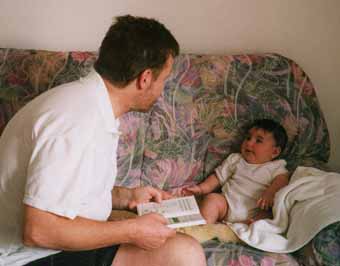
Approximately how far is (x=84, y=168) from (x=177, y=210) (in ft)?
1.63

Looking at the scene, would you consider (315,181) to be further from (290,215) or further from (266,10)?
(266,10)

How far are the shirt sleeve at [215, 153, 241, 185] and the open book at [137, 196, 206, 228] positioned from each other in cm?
38

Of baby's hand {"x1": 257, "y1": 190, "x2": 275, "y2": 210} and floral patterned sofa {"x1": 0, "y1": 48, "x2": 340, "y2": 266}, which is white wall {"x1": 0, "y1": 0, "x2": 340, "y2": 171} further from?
baby's hand {"x1": 257, "y1": 190, "x2": 275, "y2": 210}

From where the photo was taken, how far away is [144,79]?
3.85 feet

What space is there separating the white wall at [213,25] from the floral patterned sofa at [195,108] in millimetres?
212

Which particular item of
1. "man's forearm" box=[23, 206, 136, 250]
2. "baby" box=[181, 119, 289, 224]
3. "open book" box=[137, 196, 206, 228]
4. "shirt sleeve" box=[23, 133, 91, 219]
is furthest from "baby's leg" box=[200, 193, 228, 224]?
"shirt sleeve" box=[23, 133, 91, 219]

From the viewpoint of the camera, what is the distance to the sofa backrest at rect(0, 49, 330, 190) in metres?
1.76

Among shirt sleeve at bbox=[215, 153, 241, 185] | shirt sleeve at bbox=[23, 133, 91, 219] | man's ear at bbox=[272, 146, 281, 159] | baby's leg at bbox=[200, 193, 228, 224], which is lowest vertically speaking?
baby's leg at bbox=[200, 193, 228, 224]

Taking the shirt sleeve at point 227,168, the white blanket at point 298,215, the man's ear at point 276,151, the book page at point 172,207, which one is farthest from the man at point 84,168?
the man's ear at point 276,151

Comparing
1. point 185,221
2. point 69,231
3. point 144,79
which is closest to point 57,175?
point 69,231

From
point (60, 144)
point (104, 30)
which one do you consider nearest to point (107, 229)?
point (60, 144)

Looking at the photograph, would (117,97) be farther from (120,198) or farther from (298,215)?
(298,215)

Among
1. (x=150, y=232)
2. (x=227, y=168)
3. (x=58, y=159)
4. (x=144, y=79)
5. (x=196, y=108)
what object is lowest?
(x=227, y=168)

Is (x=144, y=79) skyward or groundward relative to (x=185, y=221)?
skyward
